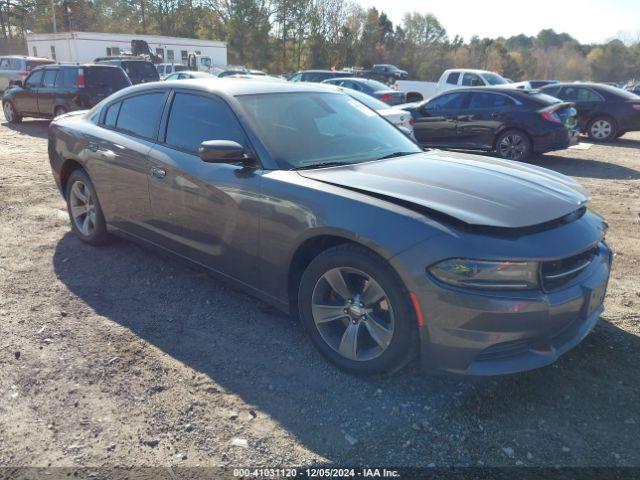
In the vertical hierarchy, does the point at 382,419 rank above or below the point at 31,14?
below

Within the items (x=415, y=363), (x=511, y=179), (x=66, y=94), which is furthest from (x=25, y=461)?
(x=66, y=94)

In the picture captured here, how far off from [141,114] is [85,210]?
1.37 m

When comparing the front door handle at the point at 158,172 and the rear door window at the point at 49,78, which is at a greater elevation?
the rear door window at the point at 49,78

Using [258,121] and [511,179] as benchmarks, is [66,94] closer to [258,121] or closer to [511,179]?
[258,121]

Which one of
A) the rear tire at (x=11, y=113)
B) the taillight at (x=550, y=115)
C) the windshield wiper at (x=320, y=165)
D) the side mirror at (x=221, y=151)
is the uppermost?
the side mirror at (x=221, y=151)

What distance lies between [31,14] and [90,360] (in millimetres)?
72165

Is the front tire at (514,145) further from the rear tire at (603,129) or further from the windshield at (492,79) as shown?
the windshield at (492,79)

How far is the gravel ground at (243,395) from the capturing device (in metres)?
2.51

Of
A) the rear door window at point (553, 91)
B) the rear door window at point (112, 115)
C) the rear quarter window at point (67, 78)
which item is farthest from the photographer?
the rear door window at point (553, 91)

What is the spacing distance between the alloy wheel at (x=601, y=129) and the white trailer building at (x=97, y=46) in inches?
1241

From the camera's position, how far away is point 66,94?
526 inches

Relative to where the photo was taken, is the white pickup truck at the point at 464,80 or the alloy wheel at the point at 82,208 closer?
the alloy wheel at the point at 82,208

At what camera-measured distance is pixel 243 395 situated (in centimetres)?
295

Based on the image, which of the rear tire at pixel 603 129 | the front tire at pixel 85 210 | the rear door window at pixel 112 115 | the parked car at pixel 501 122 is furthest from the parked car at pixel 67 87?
the rear tire at pixel 603 129
